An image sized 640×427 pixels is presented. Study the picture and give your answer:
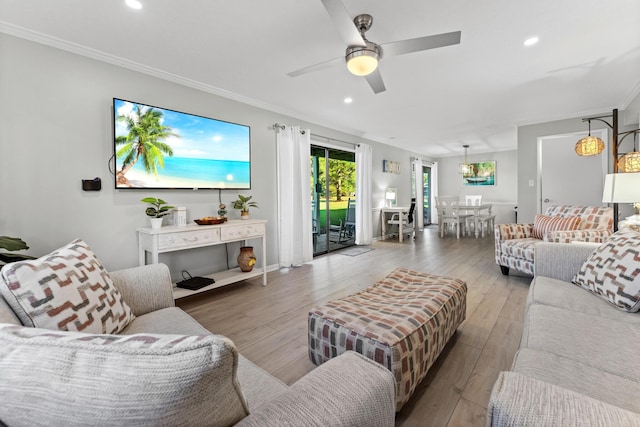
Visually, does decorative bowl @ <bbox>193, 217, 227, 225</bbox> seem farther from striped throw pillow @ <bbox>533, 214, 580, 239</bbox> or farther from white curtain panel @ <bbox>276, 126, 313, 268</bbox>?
A: striped throw pillow @ <bbox>533, 214, 580, 239</bbox>

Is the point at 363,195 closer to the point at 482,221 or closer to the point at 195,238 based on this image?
the point at 482,221

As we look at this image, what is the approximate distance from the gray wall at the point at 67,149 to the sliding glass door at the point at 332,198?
2.40 m

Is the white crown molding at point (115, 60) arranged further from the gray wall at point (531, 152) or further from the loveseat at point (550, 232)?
the gray wall at point (531, 152)

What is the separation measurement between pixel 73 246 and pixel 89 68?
206 cm

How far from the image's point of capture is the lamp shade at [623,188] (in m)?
2.40

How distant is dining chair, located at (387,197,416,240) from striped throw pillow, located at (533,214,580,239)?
2894mm

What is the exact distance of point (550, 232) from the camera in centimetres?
317

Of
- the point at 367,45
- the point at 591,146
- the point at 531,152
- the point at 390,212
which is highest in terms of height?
the point at 367,45

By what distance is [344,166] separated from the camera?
5691mm

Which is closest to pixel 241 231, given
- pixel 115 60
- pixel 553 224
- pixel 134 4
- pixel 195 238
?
pixel 195 238

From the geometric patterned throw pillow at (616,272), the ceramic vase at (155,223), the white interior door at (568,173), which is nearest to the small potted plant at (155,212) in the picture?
the ceramic vase at (155,223)

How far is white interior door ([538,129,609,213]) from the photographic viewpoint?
471cm

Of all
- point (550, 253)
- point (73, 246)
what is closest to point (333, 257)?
point (550, 253)

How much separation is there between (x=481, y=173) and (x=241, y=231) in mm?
8399
